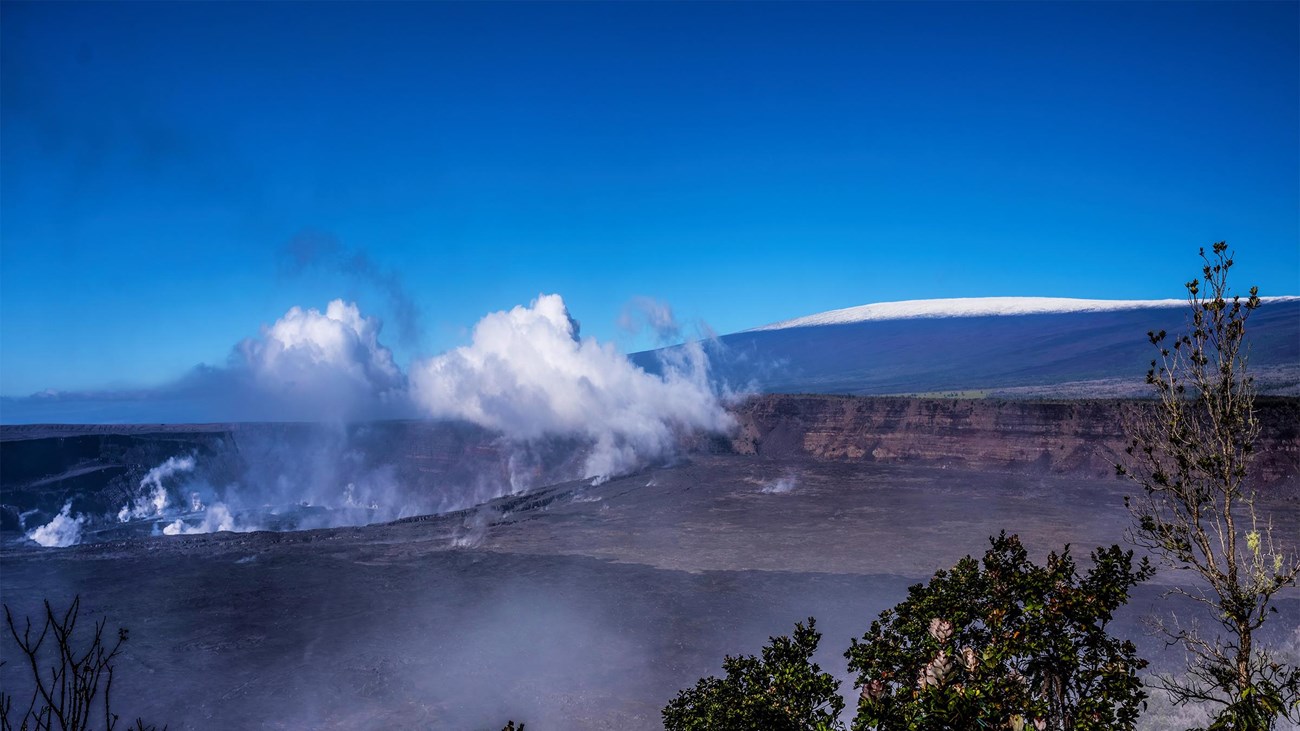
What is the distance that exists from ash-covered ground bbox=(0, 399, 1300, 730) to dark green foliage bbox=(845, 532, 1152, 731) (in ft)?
42.5

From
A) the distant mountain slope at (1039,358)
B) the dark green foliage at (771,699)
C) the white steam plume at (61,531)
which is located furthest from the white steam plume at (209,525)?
the distant mountain slope at (1039,358)

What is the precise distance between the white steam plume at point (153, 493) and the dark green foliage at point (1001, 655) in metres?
64.3

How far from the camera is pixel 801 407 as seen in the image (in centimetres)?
7088

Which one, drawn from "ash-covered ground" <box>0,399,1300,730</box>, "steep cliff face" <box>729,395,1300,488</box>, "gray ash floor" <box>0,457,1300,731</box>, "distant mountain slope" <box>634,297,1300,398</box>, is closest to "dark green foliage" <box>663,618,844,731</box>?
"gray ash floor" <box>0,457,1300,731</box>

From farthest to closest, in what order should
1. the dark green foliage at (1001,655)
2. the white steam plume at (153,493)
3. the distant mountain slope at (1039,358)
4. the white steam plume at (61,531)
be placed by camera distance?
the distant mountain slope at (1039,358)
the white steam plume at (153,493)
the white steam plume at (61,531)
the dark green foliage at (1001,655)

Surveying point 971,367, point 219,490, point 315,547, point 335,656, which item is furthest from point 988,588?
point 971,367

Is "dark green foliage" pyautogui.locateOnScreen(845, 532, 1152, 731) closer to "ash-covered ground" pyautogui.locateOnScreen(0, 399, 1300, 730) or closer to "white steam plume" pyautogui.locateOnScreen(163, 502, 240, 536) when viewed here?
"ash-covered ground" pyautogui.locateOnScreen(0, 399, 1300, 730)

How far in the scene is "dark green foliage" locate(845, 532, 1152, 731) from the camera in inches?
256

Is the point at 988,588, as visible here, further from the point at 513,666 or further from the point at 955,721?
the point at 513,666

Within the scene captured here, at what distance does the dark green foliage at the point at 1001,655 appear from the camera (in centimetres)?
651

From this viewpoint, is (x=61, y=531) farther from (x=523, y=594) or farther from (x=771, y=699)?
(x=771, y=699)

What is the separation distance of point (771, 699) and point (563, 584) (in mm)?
25376

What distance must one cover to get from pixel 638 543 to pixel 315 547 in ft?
57.2

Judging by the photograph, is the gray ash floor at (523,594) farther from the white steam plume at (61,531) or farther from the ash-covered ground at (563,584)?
the white steam plume at (61,531)
